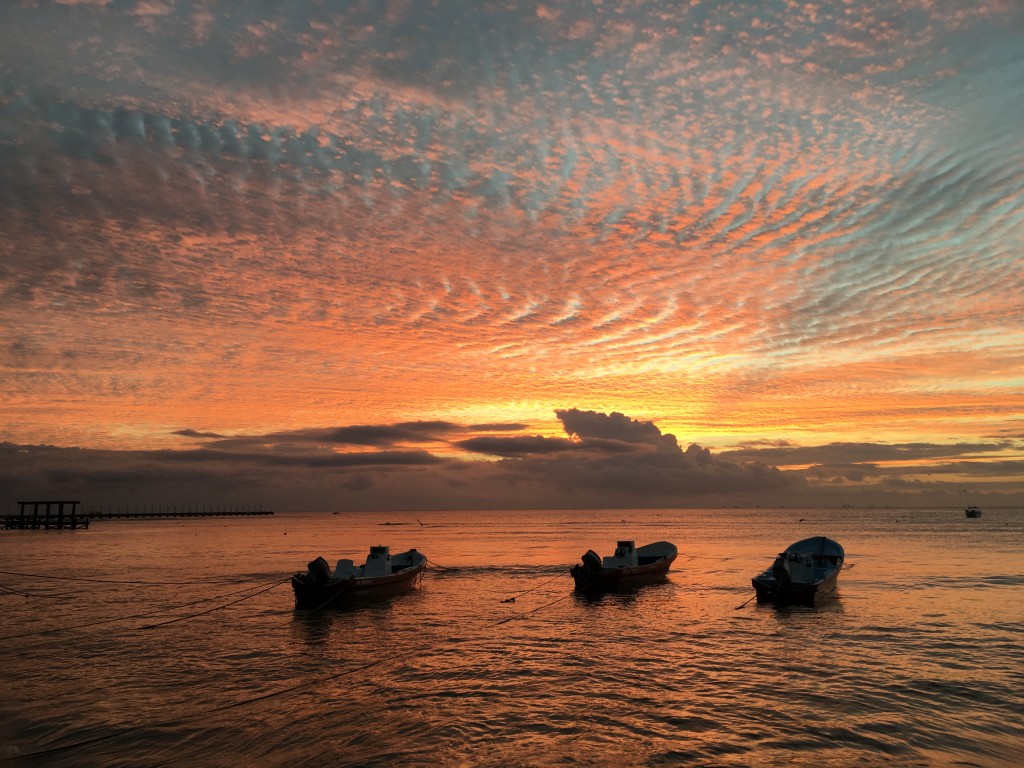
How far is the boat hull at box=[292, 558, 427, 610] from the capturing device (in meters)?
37.2

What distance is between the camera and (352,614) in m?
36.7

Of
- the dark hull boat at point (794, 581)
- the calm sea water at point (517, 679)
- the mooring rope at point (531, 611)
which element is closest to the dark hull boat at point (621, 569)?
the mooring rope at point (531, 611)

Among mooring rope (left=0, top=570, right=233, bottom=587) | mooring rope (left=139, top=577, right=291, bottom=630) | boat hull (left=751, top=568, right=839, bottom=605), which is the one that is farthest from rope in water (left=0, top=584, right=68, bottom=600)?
boat hull (left=751, top=568, right=839, bottom=605)

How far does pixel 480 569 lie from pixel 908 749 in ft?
160

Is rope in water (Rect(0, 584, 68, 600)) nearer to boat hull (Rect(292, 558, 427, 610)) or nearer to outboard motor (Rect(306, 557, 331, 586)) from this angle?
boat hull (Rect(292, 558, 427, 610))

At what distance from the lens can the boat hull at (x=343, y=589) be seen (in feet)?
122

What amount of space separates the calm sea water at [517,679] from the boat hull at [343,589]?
121cm

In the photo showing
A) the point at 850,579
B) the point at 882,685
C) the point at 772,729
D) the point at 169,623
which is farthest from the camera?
the point at 850,579

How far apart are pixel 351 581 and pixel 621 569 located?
18.5 m

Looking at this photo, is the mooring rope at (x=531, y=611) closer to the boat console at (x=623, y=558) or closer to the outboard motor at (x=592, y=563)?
the outboard motor at (x=592, y=563)

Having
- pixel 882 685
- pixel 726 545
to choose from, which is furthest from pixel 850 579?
pixel 726 545

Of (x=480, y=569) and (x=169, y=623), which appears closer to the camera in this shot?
(x=169, y=623)

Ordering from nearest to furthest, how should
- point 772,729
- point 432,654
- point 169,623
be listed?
point 772,729 < point 432,654 < point 169,623

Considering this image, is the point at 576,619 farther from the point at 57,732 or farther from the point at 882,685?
the point at 57,732
